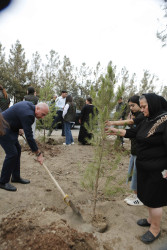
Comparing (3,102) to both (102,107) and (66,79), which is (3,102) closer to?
(102,107)

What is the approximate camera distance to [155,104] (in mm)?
2178

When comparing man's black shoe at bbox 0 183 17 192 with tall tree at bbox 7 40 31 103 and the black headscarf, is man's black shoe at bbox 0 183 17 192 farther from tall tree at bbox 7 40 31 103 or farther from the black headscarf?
tall tree at bbox 7 40 31 103

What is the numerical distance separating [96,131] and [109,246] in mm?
1413

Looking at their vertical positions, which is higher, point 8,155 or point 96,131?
point 96,131

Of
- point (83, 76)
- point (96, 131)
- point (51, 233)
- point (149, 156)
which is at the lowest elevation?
point (51, 233)

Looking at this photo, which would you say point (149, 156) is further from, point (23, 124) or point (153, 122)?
point (23, 124)

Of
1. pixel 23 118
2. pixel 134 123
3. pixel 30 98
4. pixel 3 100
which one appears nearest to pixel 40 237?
pixel 23 118

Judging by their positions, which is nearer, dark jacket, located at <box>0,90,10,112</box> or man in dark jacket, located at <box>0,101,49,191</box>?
man in dark jacket, located at <box>0,101,49,191</box>

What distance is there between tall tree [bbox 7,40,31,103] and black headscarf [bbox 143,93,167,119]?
22.0 metres

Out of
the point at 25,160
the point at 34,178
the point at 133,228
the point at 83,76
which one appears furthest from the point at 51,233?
the point at 83,76

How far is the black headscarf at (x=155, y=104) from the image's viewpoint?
218cm

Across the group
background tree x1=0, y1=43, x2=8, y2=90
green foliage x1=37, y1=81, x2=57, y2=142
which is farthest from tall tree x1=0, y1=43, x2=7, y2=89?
green foliage x1=37, y1=81, x2=57, y2=142

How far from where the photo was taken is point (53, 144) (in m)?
7.24

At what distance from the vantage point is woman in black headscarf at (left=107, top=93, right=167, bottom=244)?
2.14 meters
